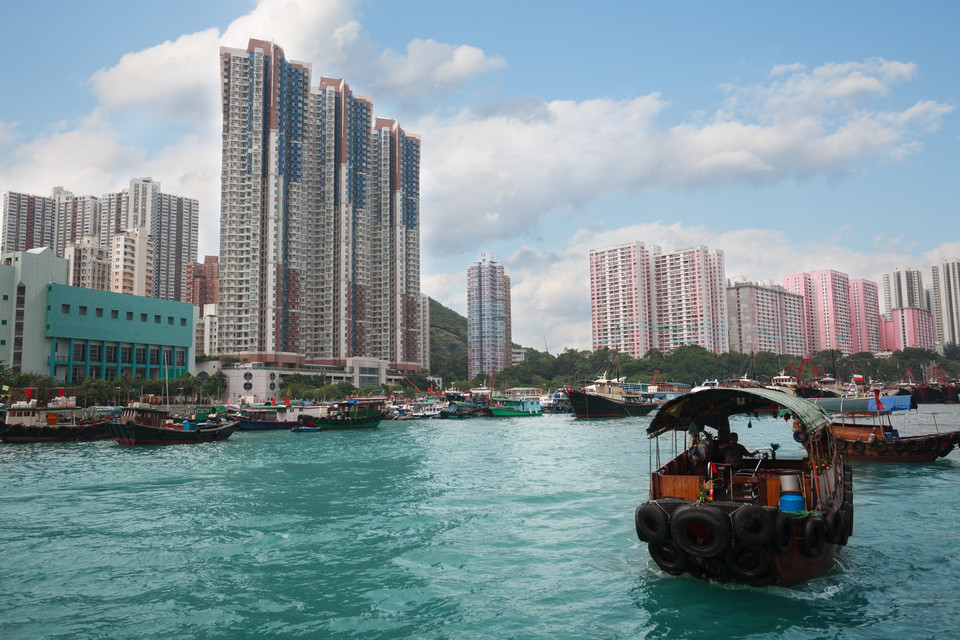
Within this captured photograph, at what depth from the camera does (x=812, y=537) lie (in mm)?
8930

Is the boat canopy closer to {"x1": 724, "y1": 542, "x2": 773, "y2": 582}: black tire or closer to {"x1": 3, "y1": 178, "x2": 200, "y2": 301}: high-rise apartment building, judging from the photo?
{"x1": 724, "y1": 542, "x2": 773, "y2": 582}: black tire

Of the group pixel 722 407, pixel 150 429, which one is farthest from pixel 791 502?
pixel 150 429

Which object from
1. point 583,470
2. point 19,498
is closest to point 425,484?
point 583,470

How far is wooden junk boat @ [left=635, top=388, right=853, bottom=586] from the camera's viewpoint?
8656mm

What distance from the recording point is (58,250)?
122750 mm

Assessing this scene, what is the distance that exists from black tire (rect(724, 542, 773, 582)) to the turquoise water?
378 millimetres

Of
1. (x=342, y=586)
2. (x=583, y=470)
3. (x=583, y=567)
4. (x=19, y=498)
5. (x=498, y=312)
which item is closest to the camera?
(x=342, y=586)

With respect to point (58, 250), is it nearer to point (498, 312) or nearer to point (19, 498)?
point (498, 312)

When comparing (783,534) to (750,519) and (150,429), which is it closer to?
(750,519)

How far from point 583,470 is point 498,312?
3878 inches

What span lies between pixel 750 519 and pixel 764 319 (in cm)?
13037

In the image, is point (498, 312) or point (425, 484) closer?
point (425, 484)

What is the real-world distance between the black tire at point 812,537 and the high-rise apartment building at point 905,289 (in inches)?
6940

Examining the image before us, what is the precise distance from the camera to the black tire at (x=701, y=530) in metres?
8.69
